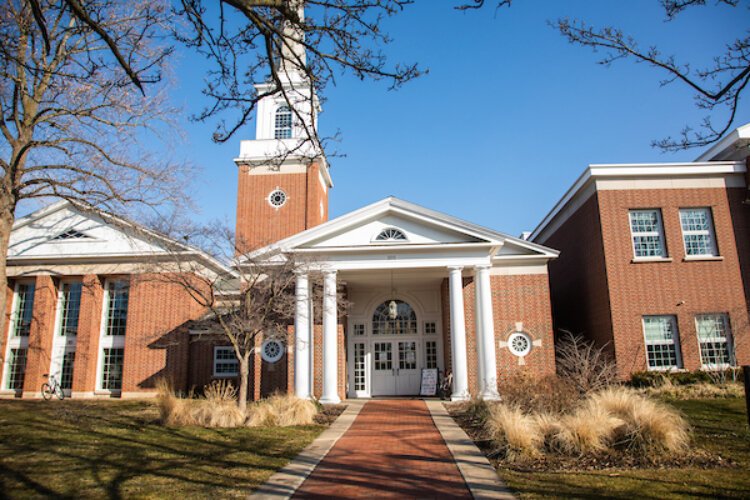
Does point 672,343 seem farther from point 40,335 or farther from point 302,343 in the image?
point 40,335

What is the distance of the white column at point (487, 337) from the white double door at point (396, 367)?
4.51m

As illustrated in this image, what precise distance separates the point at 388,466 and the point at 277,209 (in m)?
19.1

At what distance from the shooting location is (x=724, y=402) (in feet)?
48.9

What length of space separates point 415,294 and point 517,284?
14.4 ft

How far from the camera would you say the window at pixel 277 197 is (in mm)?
26781

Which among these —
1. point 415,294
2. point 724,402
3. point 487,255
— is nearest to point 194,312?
point 415,294

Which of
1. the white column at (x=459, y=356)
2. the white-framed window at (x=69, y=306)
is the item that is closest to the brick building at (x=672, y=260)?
the white column at (x=459, y=356)

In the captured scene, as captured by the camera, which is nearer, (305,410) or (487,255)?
(305,410)

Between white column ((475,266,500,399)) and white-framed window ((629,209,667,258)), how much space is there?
5985 mm

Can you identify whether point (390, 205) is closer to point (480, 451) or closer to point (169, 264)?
point (169, 264)

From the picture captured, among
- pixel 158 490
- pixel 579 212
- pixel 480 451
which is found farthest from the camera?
pixel 579 212

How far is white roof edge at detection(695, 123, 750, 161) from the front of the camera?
1958cm

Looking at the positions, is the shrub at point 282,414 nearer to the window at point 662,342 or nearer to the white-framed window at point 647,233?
the window at point 662,342

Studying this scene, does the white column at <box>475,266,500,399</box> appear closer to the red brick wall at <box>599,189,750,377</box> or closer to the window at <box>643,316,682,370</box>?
the red brick wall at <box>599,189,750,377</box>
